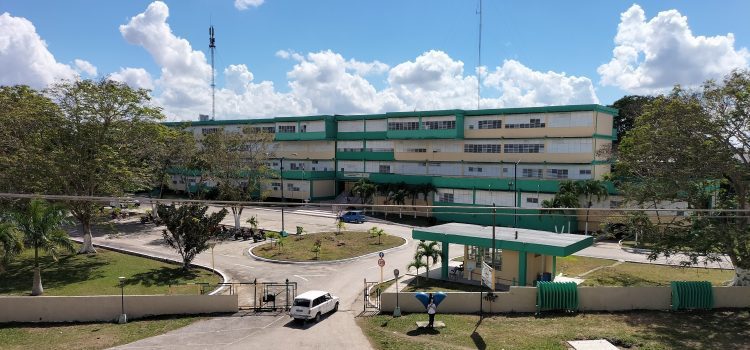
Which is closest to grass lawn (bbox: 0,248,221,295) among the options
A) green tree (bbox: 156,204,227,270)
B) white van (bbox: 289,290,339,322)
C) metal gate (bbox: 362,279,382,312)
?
green tree (bbox: 156,204,227,270)

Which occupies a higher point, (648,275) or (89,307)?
(648,275)

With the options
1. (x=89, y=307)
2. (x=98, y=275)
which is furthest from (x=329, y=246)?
(x=89, y=307)

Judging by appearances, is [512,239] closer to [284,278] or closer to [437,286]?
[437,286]

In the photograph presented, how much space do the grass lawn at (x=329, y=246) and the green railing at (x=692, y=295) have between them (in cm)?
2045

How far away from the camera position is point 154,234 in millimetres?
45469

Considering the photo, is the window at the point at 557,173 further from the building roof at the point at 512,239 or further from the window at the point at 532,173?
the building roof at the point at 512,239

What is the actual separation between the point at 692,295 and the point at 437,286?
39.6ft

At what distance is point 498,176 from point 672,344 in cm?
3964

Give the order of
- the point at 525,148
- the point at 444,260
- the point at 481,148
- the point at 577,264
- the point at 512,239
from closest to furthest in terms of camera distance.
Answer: the point at 512,239 < the point at 444,260 < the point at 577,264 < the point at 525,148 < the point at 481,148

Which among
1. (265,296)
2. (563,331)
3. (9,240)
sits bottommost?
(265,296)

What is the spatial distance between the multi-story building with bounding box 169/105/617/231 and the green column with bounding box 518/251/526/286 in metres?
10.6

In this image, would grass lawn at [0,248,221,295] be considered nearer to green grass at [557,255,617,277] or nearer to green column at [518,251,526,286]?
green column at [518,251,526,286]

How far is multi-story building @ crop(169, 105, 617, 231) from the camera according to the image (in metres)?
49.1

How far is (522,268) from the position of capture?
26047 millimetres
